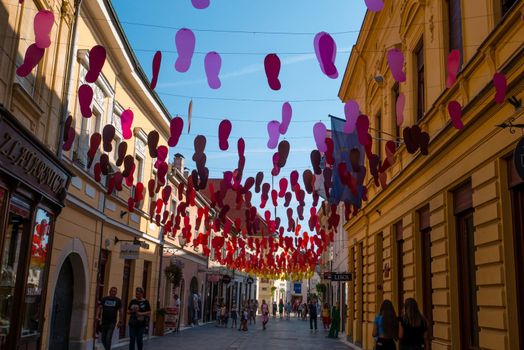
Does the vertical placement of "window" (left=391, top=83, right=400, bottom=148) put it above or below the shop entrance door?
above

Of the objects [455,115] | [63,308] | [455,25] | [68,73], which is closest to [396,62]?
[455,115]

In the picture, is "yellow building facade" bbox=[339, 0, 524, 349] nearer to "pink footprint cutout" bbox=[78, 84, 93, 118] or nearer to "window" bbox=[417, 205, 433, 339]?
"window" bbox=[417, 205, 433, 339]

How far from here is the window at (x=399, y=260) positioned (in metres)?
15.5

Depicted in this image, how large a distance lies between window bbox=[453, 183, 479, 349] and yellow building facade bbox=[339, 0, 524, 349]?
0.06 feet

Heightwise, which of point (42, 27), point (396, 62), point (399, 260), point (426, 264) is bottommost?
point (426, 264)

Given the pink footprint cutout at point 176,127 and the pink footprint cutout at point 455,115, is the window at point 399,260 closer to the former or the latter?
the pink footprint cutout at point 455,115

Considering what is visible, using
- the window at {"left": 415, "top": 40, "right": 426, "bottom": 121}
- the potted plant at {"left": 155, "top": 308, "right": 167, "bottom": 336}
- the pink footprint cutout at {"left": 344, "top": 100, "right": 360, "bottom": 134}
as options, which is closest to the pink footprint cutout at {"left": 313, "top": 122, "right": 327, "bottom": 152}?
the pink footprint cutout at {"left": 344, "top": 100, "right": 360, "bottom": 134}

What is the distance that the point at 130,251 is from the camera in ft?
58.9

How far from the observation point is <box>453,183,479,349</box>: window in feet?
33.6

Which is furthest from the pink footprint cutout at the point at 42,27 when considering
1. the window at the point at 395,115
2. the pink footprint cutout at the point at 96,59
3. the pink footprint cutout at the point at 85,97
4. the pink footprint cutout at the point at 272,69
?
the window at the point at 395,115

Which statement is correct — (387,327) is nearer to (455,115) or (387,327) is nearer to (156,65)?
(455,115)

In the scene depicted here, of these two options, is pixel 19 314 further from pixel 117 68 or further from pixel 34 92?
pixel 117 68

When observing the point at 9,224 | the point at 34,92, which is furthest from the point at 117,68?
the point at 9,224

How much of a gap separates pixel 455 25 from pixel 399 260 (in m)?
7.08
